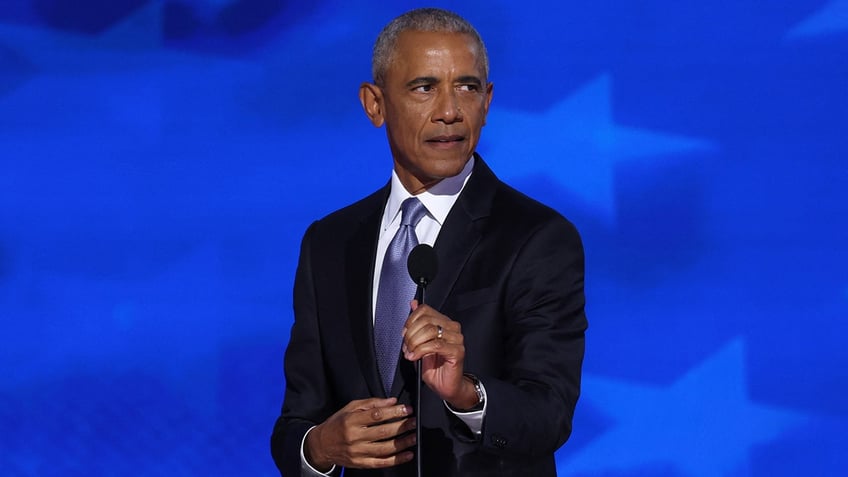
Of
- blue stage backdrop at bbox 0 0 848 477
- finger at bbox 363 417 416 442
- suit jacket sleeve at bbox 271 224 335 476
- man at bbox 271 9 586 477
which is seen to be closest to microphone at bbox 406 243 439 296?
man at bbox 271 9 586 477

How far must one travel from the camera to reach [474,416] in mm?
1710

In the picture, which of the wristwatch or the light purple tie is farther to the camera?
the light purple tie

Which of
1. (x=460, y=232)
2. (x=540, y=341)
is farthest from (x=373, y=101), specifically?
(x=540, y=341)

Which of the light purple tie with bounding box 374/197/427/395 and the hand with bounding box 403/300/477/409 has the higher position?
the light purple tie with bounding box 374/197/427/395

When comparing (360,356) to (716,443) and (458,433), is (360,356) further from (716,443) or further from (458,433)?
(716,443)

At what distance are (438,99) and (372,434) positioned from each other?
57 cm

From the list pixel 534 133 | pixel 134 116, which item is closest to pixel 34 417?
pixel 134 116

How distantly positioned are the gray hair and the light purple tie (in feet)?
0.84

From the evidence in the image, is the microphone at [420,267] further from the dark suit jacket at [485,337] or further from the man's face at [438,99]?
the man's face at [438,99]

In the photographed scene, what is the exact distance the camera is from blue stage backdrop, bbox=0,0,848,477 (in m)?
3.09

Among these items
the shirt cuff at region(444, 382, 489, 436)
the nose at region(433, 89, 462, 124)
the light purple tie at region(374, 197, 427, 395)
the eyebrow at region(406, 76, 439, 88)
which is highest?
the eyebrow at region(406, 76, 439, 88)

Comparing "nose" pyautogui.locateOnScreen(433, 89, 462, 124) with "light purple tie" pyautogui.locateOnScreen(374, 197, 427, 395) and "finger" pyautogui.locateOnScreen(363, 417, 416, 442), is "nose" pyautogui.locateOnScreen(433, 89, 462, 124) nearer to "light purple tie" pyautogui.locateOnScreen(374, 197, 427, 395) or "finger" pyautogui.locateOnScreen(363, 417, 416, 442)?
"light purple tie" pyautogui.locateOnScreen(374, 197, 427, 395)

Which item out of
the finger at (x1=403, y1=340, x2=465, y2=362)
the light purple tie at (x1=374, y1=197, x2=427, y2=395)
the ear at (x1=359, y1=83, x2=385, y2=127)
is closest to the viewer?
the finger at (x1=403, y1=340, x2=465, y2=362)

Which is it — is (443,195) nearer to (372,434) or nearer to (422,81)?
(422,81)
